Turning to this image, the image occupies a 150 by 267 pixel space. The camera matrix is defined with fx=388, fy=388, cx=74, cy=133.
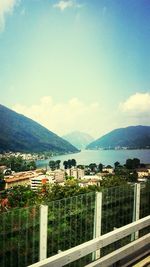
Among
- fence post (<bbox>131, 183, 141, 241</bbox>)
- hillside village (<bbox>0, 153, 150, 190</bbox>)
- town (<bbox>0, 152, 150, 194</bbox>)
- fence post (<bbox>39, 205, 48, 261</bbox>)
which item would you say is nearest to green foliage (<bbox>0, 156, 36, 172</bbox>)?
town (<bbox>0, 152, 150, 194</bbox>)

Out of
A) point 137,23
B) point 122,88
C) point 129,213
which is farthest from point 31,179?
point 129,213

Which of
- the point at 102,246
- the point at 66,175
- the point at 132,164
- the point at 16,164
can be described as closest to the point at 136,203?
the point at 102,246

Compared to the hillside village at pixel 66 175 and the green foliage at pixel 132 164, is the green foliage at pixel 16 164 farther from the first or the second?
the green foliage at pixel 132 164

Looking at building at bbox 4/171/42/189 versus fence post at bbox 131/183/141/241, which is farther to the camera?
building at bbox 4/171/42/189

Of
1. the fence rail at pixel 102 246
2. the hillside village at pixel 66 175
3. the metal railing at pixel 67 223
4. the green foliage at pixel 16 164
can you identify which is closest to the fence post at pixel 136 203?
the metal railing at pixel 67 223

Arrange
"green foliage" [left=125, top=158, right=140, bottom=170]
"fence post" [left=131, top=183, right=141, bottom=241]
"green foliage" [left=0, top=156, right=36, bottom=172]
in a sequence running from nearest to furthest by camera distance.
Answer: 1. "fence post" [left=131, top=183, right=141, bottom=241]
2. "green foliage" [left=125, top=158, right=140, bottom=170]
3. "green foliage" [left=0, top=156, right=36, bottom=172]

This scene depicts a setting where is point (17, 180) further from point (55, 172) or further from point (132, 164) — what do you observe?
point (132, 164)

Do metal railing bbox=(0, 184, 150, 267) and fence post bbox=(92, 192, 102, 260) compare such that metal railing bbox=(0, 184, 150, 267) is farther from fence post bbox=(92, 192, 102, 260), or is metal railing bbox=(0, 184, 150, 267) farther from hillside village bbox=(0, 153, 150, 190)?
hillside village bbox=(0, 153, 150, 190)
